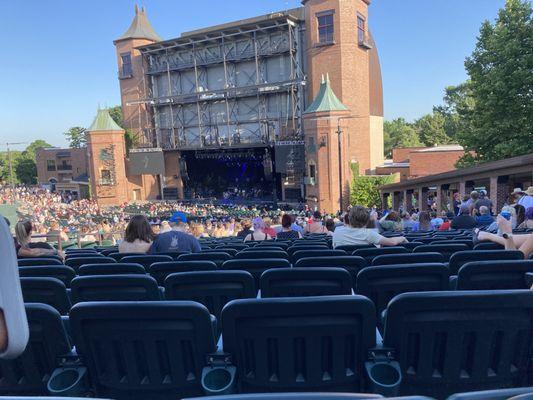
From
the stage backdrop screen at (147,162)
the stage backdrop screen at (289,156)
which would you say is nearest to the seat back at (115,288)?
the stage backdrop screen at (289,156)

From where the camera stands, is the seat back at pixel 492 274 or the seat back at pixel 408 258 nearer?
the seat back at pixel 492 274

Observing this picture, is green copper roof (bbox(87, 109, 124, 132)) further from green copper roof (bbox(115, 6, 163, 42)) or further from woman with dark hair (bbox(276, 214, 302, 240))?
woman with dark hair (bbox(276, 214, 302, 240))

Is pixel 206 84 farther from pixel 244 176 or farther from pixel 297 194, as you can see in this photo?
pixel 297 194

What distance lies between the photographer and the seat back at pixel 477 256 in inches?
142

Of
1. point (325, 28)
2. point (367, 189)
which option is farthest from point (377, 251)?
point (325, 28)

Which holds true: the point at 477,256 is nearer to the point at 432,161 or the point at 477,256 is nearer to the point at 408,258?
the point at 408,258

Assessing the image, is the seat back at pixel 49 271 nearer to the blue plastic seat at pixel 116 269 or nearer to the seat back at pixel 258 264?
the blue plastic seat at pixel 116 269

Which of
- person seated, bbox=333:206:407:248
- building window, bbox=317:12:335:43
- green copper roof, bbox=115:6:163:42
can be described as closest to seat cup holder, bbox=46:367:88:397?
person seated, bbox=333:206:407:248

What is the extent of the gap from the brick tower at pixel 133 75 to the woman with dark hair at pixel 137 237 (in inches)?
1810

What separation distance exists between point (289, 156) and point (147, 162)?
18032mm

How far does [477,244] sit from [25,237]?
6.10 m

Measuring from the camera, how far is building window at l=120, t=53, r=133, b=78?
50281mm

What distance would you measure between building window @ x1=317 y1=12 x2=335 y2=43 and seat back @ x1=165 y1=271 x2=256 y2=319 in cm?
3949

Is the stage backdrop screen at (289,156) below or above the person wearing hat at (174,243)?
above
